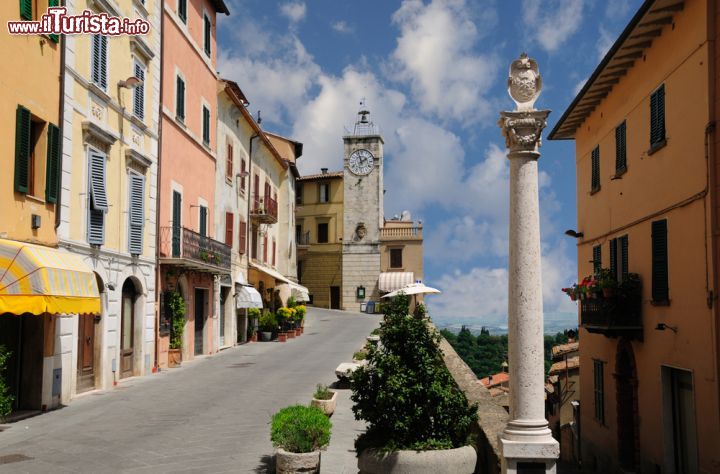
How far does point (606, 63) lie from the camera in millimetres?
16953

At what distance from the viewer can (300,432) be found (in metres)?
9.09

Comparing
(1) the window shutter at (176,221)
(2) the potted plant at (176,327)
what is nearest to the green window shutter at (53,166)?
(1) the window shutter at (176,221)

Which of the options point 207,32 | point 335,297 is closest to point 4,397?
point 207,32

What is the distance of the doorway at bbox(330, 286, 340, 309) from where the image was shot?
61.1m

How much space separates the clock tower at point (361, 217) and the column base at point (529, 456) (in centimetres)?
5021

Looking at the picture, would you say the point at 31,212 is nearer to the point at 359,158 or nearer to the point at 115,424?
the point at 115,424

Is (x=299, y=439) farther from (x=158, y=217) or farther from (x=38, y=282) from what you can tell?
(x=158, y=217)

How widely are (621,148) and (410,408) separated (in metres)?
12.0

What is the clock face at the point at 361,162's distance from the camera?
6034 cm

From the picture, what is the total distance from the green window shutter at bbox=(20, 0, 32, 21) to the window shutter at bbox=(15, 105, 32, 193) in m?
1.74

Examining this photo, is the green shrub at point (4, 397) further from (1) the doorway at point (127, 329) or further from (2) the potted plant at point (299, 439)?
(1) the doorway at point (127, 329)

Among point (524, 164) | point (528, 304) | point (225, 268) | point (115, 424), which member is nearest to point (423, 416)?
point (528, 304)

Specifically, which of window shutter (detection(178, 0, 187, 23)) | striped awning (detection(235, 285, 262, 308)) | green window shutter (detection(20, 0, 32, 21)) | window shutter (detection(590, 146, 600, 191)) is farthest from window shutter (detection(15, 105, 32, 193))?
striped awning (detection(235, 285, 262, 308))

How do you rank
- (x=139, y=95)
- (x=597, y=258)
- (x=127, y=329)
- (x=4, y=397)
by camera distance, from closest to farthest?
(x=4, y=397)
(x=127, y=329)
(x=597, y=258)
(x=139, y=95)
